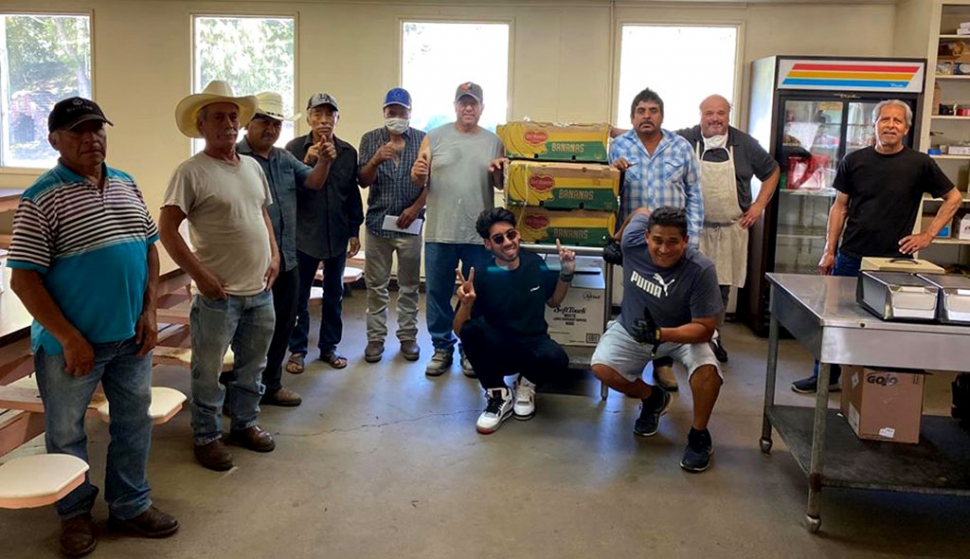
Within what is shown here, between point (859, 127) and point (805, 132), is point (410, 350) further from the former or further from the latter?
point (859, 127)

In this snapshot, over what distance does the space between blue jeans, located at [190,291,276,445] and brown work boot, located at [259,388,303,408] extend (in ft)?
1.61

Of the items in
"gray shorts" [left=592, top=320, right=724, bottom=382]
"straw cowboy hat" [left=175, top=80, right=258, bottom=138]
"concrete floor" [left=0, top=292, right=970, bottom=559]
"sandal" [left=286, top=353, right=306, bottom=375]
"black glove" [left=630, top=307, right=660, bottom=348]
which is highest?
"straw cowboy hat" [left=175, top=80, right=258, bottom=138]

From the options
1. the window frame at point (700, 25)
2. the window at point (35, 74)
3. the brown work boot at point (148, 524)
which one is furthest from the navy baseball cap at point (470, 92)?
the window at point (35, 74)

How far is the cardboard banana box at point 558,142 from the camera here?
12.7ft

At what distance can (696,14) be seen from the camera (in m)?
5.88

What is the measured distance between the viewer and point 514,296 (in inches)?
145

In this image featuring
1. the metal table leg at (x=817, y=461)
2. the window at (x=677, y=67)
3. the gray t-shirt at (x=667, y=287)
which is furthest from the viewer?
the window at (x=677, y=67)

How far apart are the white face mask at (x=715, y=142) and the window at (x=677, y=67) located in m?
1.51

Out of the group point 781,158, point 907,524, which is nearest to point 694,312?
point 907,524

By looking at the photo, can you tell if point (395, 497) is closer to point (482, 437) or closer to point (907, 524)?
point (482, 437)

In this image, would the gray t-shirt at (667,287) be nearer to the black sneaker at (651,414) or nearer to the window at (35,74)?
the black sneaker at (651,414)

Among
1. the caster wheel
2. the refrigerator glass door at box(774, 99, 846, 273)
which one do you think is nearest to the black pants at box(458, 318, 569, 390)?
the caster wheel

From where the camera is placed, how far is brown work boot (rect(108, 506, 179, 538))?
99.6 inches

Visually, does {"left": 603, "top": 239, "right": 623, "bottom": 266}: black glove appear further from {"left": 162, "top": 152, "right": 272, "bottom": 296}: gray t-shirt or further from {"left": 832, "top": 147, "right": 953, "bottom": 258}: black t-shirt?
{"left": 162, "top": 152, "right": 272, "bottom": 296}: gray t-shirt
